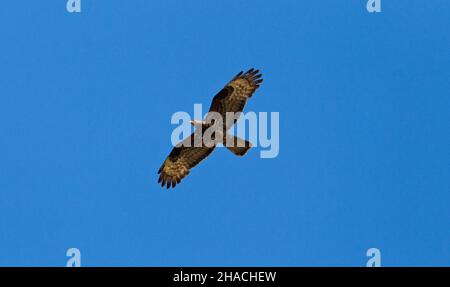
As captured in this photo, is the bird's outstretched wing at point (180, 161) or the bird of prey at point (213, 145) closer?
the bird of prey at point (213, 145)

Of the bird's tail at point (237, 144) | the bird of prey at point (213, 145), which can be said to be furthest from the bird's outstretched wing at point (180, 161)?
the bird's tail at point (237, 144)

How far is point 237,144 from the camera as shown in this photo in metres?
20.7

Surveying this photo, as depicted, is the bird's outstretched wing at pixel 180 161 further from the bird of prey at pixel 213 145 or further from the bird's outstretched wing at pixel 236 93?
the bird's outstretched wing at pixel 236 93

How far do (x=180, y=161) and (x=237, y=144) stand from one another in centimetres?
196

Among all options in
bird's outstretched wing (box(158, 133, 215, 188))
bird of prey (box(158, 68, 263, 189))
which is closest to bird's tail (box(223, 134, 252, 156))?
bird of prey (box(158, 68, 263, 189))

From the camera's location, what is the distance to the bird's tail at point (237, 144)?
2064 centimetres

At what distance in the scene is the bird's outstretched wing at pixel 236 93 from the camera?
67.9 ft

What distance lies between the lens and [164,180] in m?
22.4

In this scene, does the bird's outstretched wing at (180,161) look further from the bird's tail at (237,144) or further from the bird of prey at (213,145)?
the bird's tail at (237,144)

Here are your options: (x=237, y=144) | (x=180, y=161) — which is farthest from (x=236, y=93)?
(x=180, y=161)

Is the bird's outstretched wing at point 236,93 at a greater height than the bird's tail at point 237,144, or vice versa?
the bird's outstretched wing at point 236,93

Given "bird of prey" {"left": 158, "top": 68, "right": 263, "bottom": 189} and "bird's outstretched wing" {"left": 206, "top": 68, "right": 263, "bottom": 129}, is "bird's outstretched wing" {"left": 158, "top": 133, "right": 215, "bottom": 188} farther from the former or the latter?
"bird's outstretched wing" {"left": 206, "top": 68, "right": 263, "bottom": 129}
